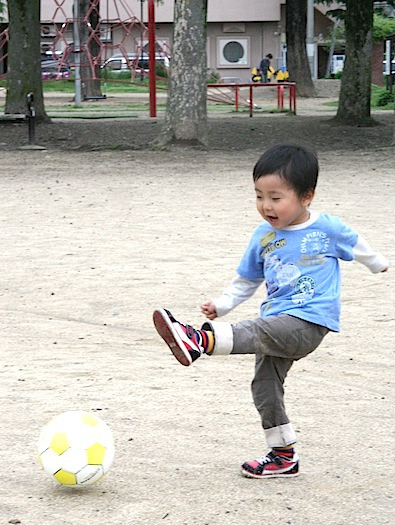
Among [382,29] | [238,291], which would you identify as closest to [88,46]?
[382,29]

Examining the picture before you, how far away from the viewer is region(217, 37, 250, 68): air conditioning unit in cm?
6481

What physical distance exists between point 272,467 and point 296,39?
115 ft

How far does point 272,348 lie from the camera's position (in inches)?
163

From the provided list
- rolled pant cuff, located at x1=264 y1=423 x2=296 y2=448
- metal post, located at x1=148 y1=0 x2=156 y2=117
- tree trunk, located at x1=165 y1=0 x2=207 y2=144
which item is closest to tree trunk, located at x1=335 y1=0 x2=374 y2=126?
tree trunk, located at x1=165 y1=0 x2=207 y2=144

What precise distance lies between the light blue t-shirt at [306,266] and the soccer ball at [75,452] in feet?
2.66

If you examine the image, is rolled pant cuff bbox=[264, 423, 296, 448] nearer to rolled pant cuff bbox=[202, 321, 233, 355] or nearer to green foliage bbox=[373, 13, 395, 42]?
rolled pant cuff bbox=[202, 321, 233, 355]

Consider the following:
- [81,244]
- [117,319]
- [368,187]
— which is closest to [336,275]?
[117,319]

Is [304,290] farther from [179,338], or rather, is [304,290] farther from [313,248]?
[179,338]

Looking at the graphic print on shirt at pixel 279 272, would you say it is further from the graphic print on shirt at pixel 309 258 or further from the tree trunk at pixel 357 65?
the tree trunk at pixel 357 65

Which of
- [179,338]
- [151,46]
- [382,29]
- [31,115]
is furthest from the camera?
[382,29]

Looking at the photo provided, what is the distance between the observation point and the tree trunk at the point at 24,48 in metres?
22.3

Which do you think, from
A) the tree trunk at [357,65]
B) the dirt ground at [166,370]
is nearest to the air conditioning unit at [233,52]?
the tree trunk at [357,65]

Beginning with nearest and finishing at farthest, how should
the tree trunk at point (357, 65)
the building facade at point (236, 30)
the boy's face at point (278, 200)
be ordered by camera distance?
the boy's face at point (278, 200), the tree trunk at point (357, 65), the building facade at point (236, 30)

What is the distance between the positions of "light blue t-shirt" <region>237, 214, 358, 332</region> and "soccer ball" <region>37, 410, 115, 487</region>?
81 cm
